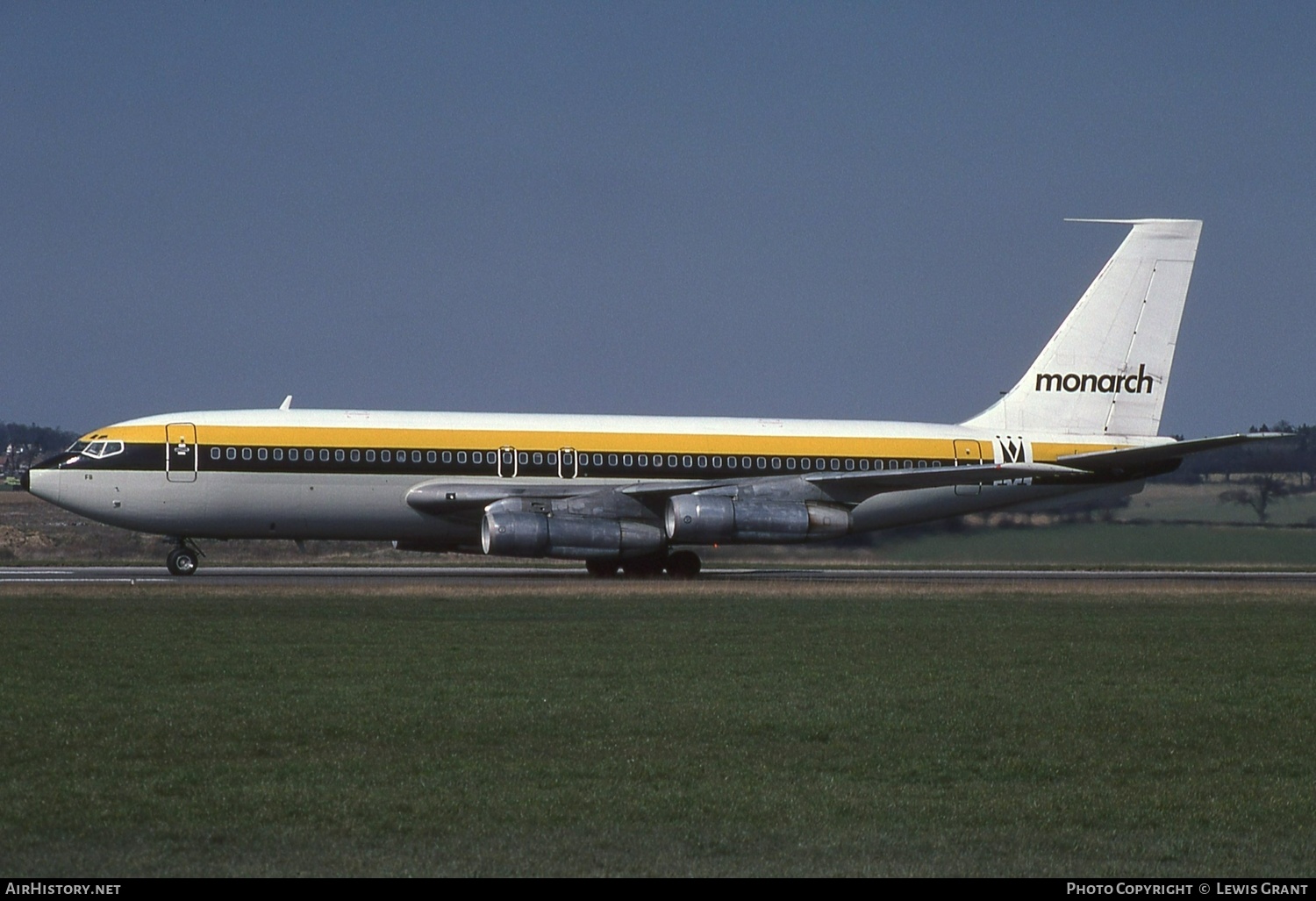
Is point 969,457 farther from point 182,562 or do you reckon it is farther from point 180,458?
point 182,562

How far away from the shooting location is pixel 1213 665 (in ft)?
61.9

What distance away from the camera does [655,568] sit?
38094 mm

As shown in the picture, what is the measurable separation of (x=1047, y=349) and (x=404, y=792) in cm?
3299

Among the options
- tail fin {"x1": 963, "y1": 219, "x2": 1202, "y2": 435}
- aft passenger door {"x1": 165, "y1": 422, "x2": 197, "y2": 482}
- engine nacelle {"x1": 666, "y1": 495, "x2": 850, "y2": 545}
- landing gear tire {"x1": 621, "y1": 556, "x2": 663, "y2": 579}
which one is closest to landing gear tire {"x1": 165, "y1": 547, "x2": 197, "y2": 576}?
aft passenger door {"x1": 165, "y1": 422, "x2": 197, "y2": 482}

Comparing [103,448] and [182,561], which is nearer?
[103,448]

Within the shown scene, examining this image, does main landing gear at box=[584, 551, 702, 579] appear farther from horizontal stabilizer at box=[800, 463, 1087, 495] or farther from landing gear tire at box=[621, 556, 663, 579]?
horizontal stabilizer at box=[800, 463, 1087, 495]

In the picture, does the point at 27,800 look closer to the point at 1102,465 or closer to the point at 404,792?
the point at 404,792

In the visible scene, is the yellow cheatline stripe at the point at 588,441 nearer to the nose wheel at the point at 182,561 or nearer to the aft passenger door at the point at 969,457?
the aft passenger door at the point at 969,457

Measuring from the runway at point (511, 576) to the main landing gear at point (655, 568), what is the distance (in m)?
0.42

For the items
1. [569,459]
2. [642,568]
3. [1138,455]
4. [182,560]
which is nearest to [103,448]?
[182,560]

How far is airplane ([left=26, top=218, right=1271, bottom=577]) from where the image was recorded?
34.7m

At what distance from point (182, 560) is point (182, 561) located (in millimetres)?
19

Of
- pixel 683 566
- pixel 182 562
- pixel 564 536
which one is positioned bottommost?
pixel 182 562

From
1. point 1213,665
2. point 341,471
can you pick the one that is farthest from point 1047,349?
point 1213,665
